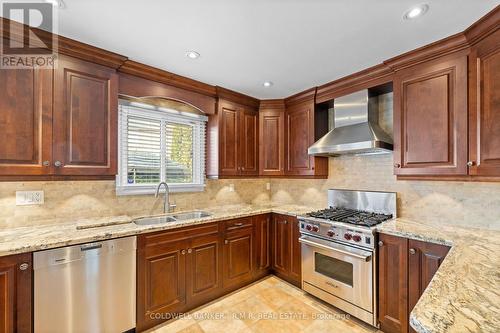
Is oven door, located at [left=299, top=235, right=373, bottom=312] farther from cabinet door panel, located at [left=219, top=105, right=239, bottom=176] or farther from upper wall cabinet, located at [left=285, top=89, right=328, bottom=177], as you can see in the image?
cabinet door panel, located at [left=219, top=105, right=239, bottom=176]

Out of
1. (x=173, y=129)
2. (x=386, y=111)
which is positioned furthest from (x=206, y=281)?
(x=386, y=111)

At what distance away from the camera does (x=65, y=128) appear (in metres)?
1.93

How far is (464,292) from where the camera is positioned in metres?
0.93

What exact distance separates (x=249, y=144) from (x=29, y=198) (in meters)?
2.43

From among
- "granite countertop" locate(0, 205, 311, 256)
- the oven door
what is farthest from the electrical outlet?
the oven door

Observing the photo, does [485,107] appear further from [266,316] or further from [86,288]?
[86,288]

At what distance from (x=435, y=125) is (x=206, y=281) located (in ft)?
8.78

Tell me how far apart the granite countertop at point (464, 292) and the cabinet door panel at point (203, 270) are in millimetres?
1933

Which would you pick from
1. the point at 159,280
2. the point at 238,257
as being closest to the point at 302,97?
the point at 238,257

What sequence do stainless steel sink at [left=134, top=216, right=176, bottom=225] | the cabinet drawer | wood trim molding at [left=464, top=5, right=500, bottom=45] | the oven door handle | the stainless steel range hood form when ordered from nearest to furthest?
wood trim molding at [left=464, top=5, right=500, bottom=45] → the oven door handle → the stainless steel range hood → stainless steel sink at [left=134, top=216, right=176, bottom=225] → the cabinet drawer

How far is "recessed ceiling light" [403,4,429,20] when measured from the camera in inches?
60.2

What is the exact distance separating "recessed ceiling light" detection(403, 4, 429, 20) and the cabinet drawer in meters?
2.39

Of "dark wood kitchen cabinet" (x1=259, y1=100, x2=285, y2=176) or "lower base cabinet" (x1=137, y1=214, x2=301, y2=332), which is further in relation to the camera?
"dark wood kitchen cabinet" (x1=259, y1=100, x2=285, y2=176)

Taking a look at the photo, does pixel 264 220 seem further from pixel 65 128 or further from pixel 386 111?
pixel 65 128
